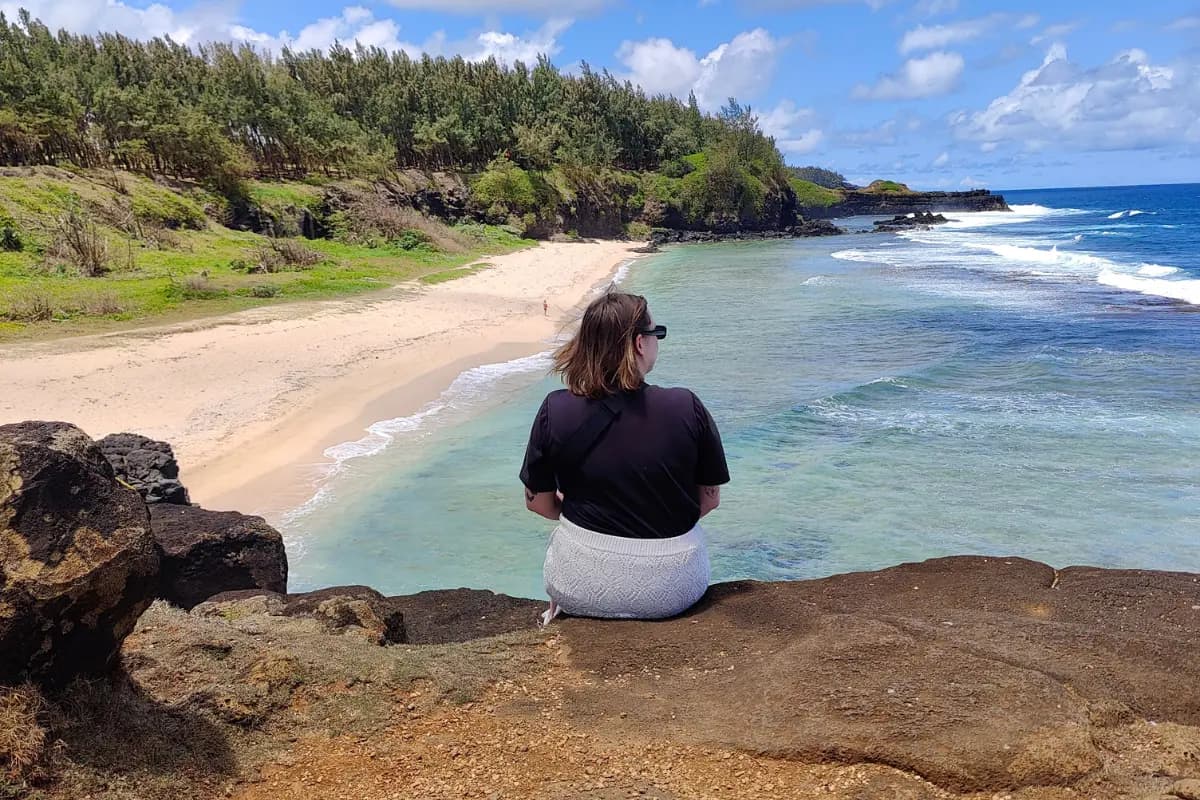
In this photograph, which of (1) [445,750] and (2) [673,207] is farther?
(2) [673,207]

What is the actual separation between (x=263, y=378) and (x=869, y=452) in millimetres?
9737

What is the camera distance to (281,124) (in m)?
44.6

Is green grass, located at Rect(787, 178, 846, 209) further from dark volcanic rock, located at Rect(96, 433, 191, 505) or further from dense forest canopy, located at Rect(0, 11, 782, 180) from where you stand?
dark volcanic rock, located at Rect(96, 433, 191, 505)

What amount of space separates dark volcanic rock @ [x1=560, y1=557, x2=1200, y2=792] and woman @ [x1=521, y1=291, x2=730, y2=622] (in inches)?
7.5

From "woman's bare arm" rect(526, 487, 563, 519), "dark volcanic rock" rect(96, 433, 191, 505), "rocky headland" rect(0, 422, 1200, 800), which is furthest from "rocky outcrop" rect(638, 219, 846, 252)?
"rocky headland" rect(0, 422, 1200, 800)

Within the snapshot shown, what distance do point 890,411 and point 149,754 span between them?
1231 cm

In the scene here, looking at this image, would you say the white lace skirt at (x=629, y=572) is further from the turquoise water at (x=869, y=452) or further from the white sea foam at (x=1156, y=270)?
the white sea foam at (x=1156, y=270)

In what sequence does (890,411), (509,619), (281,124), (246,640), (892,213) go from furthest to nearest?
(892,213) < (281,124) < (890,411) < (509,619) < (246,640)

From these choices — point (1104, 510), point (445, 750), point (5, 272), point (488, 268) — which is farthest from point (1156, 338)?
point (5, 272)

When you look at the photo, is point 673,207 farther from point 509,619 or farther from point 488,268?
point 509,619

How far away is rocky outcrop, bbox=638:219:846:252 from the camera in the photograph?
63.7m

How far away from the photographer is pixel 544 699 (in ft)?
10.2

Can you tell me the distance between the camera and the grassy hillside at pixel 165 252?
19.1 meters

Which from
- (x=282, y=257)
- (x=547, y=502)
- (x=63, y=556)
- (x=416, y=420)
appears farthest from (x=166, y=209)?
(x=63, y=556)
